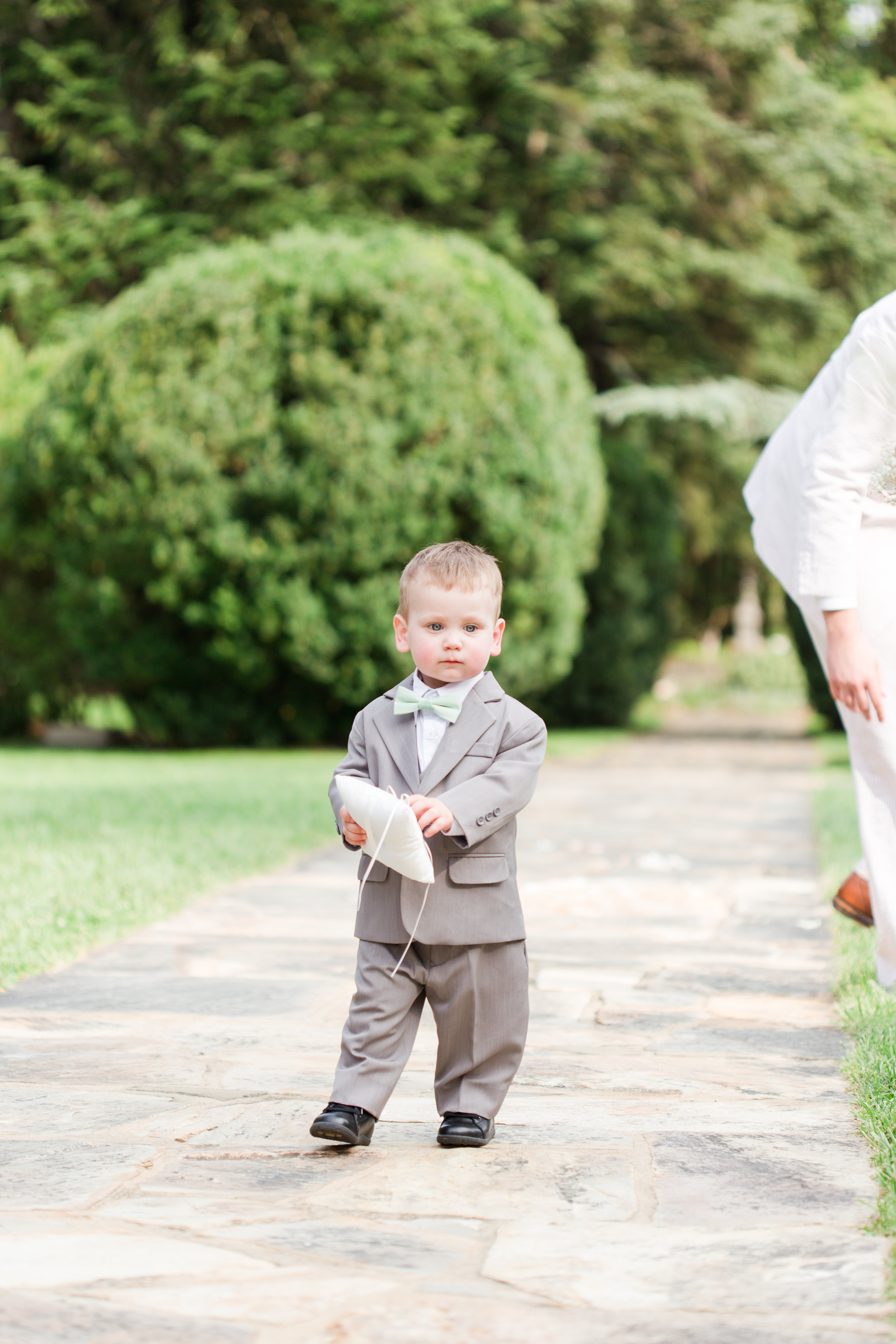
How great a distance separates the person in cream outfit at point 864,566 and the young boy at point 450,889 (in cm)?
94

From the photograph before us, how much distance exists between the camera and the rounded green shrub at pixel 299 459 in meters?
11.1

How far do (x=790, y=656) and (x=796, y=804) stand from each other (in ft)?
53.5

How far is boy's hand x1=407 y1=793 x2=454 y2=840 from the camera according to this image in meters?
2.26

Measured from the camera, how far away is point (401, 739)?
2459 mm

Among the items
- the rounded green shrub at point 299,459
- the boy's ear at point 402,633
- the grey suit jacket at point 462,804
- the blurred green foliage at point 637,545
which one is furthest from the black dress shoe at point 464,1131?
the blurred green foliage at point 637,545

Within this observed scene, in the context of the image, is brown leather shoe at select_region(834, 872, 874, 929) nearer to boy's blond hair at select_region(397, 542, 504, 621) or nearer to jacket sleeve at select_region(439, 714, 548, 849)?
jacket sleeve at select_region(439, 714, 548, 849)

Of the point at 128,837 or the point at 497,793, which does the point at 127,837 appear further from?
the point at 497,793

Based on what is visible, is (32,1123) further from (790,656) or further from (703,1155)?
(790,656)

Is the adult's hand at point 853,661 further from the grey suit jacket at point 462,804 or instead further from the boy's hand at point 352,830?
the boy's hand at point 352,830

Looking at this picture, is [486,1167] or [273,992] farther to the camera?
[273,992]

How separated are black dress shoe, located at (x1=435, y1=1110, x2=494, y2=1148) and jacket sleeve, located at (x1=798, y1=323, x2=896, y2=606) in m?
1.41

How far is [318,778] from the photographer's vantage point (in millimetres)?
9273

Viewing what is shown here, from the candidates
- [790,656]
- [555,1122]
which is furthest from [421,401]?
[790,656]

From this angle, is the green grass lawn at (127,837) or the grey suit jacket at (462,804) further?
the green grass lawn at (127,837)
